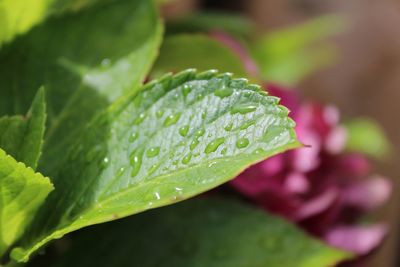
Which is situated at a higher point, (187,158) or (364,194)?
(187,158)

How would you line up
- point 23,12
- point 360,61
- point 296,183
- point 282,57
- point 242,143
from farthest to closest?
point 360,61 → point 282,57 → point 296,183 → point 23,12 → point 242,143

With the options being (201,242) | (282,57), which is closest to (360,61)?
(282,57)

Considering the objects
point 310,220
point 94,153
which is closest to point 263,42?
point 310,220

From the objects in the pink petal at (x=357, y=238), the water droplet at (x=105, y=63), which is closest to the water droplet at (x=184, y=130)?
the water droplet at (x=105, y=63)

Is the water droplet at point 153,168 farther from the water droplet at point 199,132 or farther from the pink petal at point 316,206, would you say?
the pink petal at point 316,206

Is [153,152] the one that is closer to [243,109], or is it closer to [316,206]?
[243,109]

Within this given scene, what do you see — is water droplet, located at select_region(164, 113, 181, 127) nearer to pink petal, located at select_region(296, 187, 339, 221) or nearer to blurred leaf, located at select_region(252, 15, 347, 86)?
pink petal, located at select_region(296, 187, 339, 221)

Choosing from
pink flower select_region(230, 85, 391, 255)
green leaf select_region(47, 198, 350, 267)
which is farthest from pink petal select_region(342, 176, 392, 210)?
green leaf select_region(47, 198, 350, 267)
